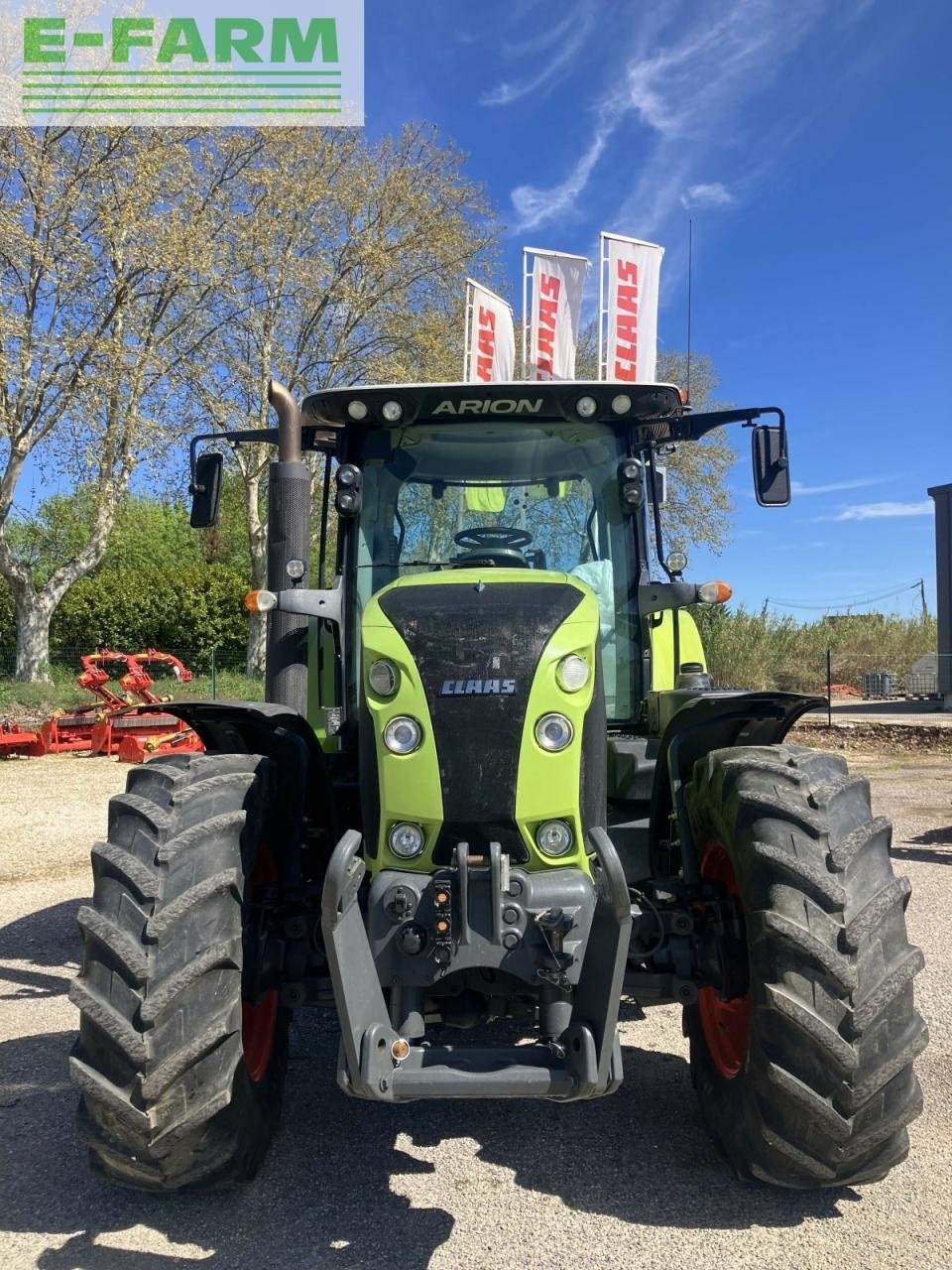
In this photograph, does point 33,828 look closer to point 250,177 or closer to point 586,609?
point 586,609

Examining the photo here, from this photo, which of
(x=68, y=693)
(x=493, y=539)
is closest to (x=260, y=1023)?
(x=493, y=539)

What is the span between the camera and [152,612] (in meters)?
28.0

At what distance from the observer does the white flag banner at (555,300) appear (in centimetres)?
830

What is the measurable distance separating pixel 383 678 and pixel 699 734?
125 cm

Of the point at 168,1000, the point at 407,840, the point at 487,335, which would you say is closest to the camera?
the point at 168,1000

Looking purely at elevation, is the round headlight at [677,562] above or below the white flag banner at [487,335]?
below

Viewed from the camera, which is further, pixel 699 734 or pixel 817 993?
pixel 699 734

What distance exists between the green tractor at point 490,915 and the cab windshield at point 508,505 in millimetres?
659

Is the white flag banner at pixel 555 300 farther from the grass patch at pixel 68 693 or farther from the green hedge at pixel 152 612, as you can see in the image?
the green hedge at pixel 152 612

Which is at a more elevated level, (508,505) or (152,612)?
(152,612)

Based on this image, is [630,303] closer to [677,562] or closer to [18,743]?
[677,562]

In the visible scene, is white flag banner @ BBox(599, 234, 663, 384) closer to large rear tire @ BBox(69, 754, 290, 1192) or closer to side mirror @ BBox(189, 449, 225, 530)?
side mirror @ BBox(189, 449, 225, 530)

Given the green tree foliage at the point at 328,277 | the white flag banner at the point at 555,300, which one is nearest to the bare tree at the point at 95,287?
the green tree foliage at the point at 328,277

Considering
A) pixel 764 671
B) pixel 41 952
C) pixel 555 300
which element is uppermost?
pixel 555 300
